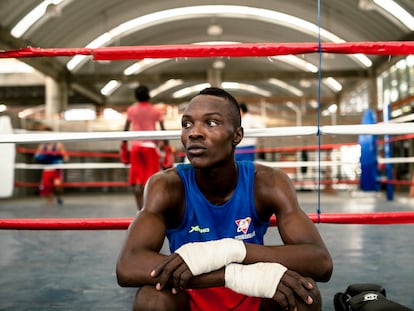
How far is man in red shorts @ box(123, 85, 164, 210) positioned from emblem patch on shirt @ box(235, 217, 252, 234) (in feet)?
9.41

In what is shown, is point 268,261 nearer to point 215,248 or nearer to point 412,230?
point 215,248

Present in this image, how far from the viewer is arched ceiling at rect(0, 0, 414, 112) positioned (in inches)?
447

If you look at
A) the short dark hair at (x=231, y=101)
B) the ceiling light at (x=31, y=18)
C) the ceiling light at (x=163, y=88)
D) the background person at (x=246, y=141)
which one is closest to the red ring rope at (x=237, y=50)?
the short dark hair at (x=231, y=101)

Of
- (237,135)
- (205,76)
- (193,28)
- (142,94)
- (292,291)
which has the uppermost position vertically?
(193,28)

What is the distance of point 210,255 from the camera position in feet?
3.67

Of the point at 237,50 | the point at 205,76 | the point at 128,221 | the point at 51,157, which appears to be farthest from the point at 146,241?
the point at 205,76

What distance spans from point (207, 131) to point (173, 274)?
381 mm

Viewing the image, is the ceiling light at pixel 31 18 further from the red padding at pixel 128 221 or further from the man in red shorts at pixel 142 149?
the red padding at pixel 128 221

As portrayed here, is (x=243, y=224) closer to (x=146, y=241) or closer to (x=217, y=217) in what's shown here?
(x=217, y=217)

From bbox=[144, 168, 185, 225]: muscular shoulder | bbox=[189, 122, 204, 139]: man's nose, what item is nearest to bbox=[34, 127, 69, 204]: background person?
bbox=[144, 168, 185, 225]: muscular shoulder

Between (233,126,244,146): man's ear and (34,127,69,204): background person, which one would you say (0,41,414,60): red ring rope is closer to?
(233,126,244,146): man's ear

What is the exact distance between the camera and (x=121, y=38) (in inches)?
555

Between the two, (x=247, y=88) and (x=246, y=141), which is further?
(x=247, y=88)

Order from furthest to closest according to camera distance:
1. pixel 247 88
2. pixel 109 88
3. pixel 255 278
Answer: pixel 247 88 < pixel 109 88 < pixel 255 278
